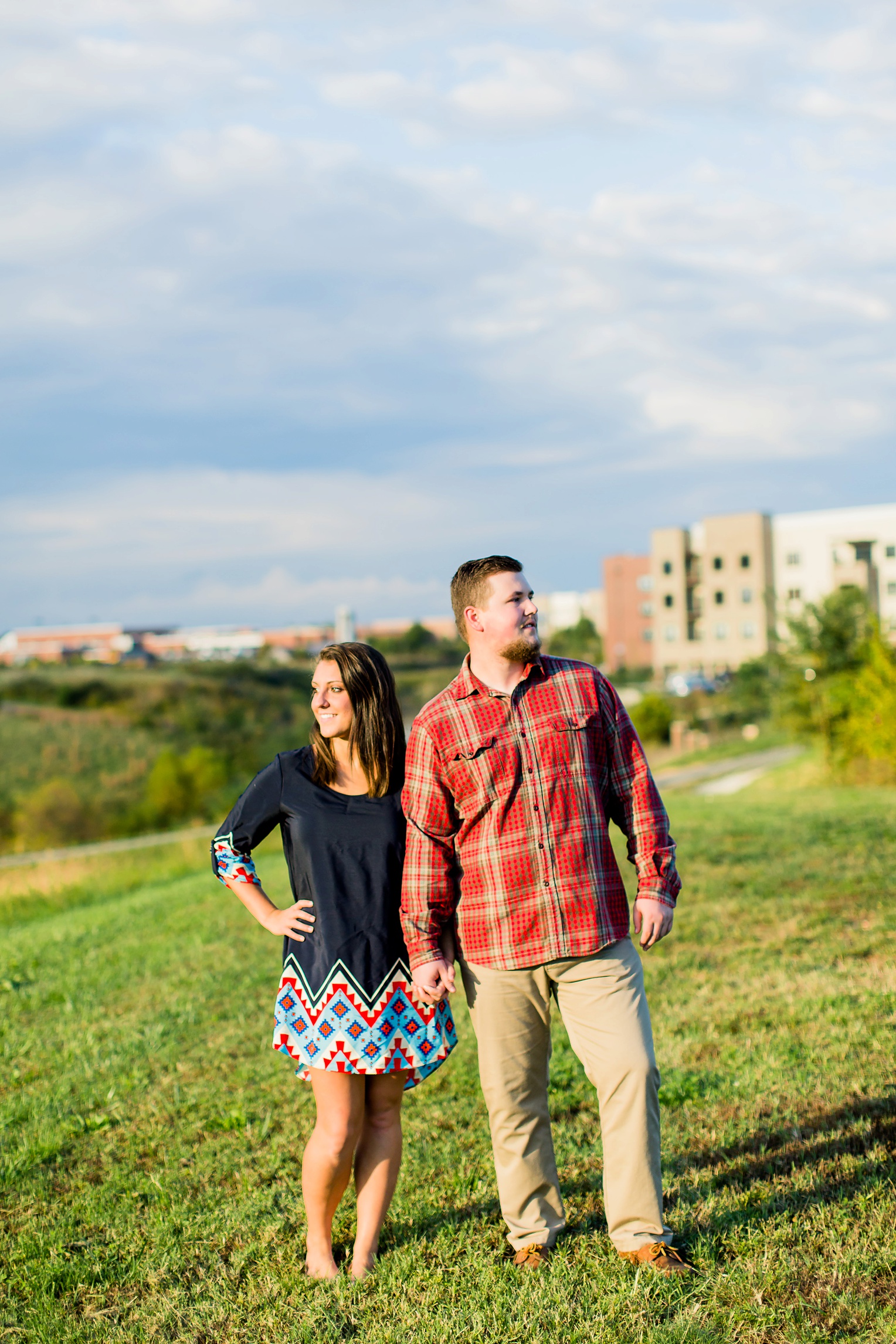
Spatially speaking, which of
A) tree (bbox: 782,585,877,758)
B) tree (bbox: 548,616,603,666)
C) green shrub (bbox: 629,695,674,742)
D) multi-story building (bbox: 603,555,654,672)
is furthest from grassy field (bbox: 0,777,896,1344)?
multi-story building (bbox: 603,555,654,672)

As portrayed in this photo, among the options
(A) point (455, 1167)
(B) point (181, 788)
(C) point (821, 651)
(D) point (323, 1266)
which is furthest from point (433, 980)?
(B) point (181, 788)

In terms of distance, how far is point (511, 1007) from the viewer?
321 cm

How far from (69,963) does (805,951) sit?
533 cm

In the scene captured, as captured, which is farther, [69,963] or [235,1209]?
[69,963]

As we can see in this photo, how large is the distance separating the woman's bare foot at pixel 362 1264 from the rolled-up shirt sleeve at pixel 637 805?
138 cm

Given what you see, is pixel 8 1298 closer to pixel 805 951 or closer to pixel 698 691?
pixel 805 951

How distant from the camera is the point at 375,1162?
11.0 feet

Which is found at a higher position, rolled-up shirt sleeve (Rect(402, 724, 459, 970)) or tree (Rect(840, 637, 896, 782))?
rolled-up shirt sleeve (Rect(402, 724, 459, 970))

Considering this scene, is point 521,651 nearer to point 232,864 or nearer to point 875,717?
point 232,864

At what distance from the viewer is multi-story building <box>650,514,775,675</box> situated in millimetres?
75375

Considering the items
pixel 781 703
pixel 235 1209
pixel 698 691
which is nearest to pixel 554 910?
pixel 235 1209

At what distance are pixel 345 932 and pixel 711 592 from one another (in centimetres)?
7646

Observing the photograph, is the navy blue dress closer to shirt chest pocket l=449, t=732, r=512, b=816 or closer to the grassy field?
shirt chest pocket l=449, t=732, r=512, b=816

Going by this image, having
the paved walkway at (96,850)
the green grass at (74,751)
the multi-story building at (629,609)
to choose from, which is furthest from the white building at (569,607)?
the paved walkway at (96,850)
